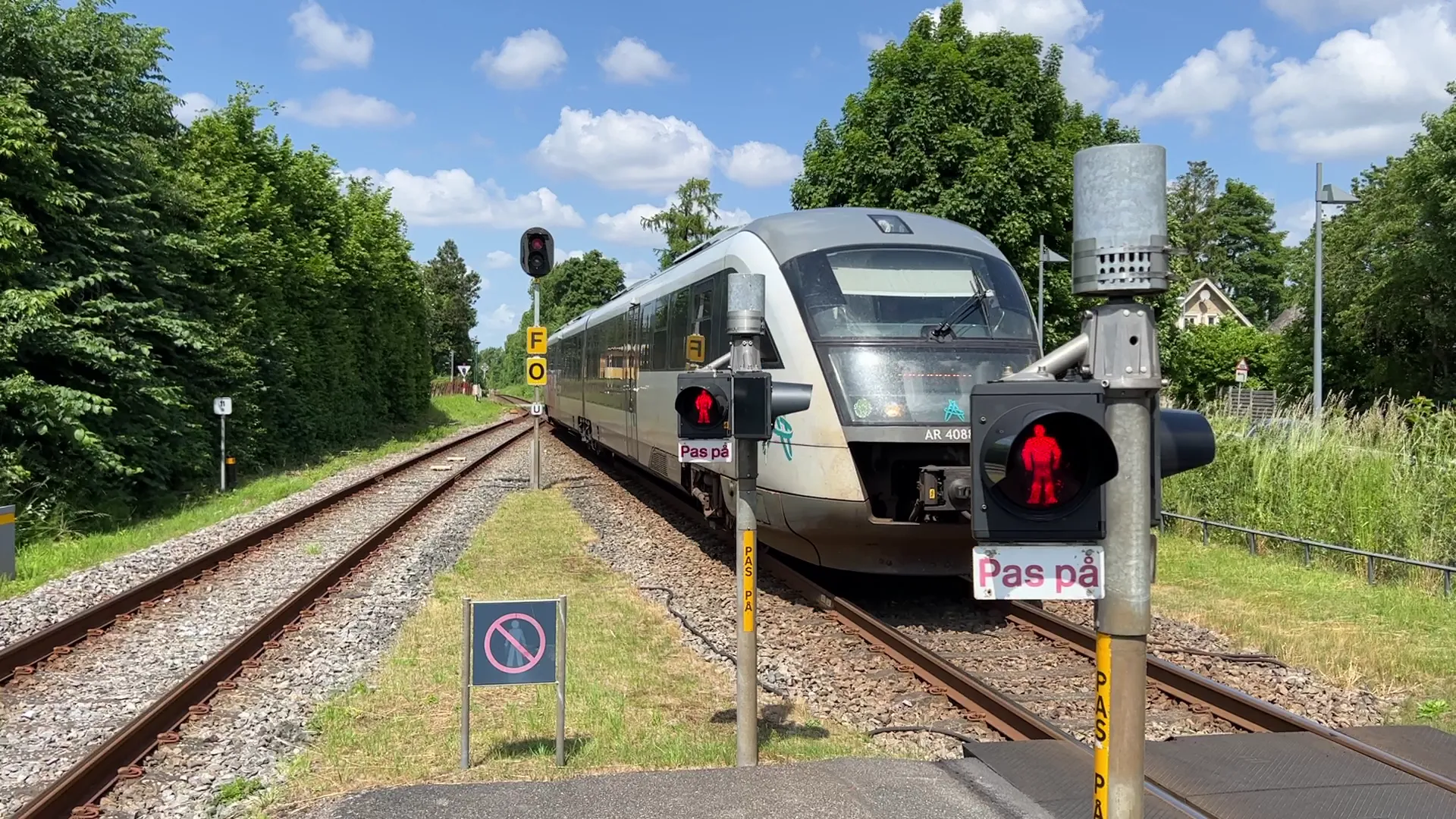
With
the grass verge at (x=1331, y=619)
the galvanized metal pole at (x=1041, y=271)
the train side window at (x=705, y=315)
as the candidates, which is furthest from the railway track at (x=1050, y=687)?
the galvanized metal pole at (x=1041, y=271)

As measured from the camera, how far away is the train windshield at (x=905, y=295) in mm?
8711

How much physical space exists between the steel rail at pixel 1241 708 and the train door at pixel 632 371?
804 centimetres

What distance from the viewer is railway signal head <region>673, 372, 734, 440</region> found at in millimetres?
5316

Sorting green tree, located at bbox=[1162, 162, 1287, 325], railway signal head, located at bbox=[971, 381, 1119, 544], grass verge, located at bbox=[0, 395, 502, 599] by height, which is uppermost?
green tree, located at bbox=[1162, 162, 1287, 325]

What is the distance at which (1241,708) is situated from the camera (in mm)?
6223

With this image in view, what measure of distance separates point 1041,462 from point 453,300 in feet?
345

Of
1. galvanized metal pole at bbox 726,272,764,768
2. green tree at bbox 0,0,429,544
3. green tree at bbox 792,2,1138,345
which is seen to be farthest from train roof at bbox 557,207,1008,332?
green tree at bbox 792,2,1138,345

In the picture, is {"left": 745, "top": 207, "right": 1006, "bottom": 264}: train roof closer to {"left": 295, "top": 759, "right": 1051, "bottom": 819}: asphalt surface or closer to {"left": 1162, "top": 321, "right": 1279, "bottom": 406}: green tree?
{"left": 295, "top": 759, "right": 1051, "bottom": 819}: asphalt surface

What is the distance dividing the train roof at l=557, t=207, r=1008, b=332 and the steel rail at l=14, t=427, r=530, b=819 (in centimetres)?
519

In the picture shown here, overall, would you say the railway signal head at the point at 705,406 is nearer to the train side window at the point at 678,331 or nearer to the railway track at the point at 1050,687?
the railway track at the point at 1050,687

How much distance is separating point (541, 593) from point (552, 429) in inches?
1189

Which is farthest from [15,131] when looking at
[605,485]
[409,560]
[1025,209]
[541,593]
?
[1025,209]

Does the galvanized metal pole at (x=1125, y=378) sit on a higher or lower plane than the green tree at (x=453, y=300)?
lower

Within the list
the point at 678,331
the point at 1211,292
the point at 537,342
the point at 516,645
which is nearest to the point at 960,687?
the point at 516,645
